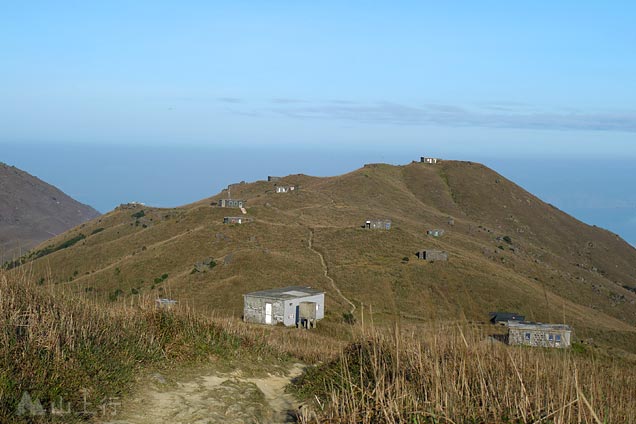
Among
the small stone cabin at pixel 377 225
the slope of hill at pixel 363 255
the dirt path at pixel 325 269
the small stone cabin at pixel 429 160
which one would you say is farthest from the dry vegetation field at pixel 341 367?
the small stone cabin at pixel 429 160

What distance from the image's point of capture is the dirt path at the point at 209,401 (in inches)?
321

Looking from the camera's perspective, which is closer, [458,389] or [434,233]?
[458,389]

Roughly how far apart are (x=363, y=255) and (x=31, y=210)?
300 ft

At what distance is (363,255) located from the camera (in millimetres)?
68500

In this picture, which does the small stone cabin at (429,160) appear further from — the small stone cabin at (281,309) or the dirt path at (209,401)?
the dirt path at (209,401)

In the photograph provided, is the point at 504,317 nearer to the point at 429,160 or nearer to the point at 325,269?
the point at 325,269

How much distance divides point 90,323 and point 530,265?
7852 cm

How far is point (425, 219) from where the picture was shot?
9931 centimetres

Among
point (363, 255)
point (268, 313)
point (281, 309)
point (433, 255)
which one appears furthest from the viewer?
point (363, 255)

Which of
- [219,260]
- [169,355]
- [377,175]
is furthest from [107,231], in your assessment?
[169,355]

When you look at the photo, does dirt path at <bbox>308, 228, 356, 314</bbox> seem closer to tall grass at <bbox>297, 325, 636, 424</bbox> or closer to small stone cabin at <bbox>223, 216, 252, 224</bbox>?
small stone cabin at <bbox>223, 216, 252, 224</bbox>

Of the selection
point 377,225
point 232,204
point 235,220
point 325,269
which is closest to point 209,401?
point 325,269

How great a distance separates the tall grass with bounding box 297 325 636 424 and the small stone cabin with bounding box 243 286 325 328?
33.7m

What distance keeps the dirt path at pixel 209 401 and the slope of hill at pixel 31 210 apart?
344 ft
